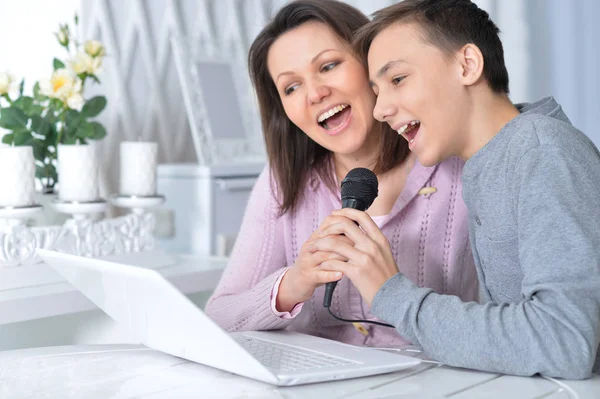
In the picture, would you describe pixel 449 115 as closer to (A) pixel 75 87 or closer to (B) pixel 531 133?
(B) pixel 531 133

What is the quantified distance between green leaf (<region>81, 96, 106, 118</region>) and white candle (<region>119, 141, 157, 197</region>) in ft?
0.37

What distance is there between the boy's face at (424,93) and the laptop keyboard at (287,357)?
1.08 feet

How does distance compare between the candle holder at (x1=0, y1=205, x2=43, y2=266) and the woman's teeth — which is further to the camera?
the candle holder at (x1=0, y1=205, x2=43, y2=266)

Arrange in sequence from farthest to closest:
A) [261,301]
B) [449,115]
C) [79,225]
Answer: [79,225], [261,301], [449,115]

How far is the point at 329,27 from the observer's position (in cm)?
151

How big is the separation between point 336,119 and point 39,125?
0.87m

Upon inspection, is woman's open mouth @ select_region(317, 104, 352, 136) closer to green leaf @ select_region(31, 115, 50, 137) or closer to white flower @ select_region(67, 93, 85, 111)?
white flower @ select_region(67, 93, 85, 111)

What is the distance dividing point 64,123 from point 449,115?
1.20 metres

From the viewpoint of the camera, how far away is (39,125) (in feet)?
6.53

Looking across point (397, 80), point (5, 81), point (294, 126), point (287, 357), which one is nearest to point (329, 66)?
point (294, 126)

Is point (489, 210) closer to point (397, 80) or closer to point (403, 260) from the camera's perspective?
point (397, 80)

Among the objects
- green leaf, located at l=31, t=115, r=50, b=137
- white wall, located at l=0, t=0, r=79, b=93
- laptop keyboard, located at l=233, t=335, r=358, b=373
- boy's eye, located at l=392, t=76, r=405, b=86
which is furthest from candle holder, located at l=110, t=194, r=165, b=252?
boy's eye, located at l=392, t=76, r=405, b=86

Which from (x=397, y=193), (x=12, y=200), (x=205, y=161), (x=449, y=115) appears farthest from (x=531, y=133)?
(x=205, y=161)

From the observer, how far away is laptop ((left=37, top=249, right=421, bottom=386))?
92 cm
